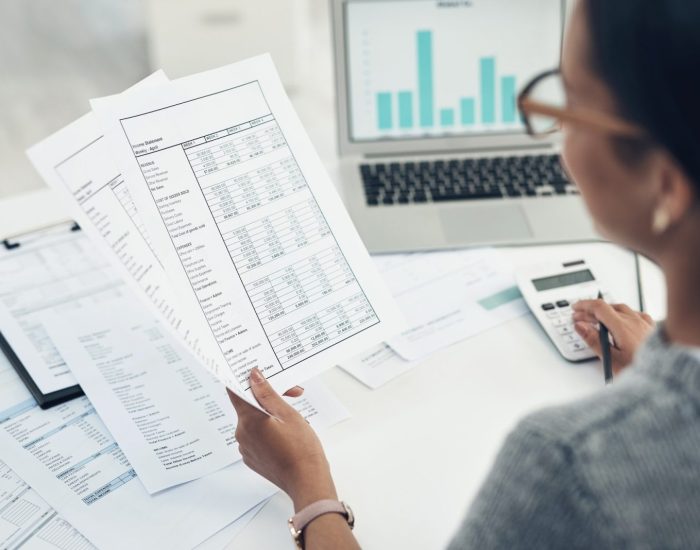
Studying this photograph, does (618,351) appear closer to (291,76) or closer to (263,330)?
(263,330)

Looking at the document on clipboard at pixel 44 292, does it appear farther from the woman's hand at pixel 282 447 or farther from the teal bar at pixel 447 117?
the teal bar at pixel 447 117

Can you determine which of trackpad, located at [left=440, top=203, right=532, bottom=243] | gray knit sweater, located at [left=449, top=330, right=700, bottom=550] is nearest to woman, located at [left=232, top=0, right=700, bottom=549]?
gray knit sweater, located at [left=449, top=330, right=700, bottom=550]

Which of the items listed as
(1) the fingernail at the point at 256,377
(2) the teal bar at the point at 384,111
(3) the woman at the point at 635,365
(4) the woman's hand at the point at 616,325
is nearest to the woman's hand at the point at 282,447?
(1) the fingernail at the point at 256,377

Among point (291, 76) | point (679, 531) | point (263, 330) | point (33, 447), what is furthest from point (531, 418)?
point (291, 76)

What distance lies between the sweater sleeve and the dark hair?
182mm

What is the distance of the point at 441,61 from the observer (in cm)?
134

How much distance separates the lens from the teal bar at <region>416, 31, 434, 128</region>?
1334mm

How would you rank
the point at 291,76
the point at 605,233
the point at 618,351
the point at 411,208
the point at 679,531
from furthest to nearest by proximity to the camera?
the point at 291,76
the point at 411,208
the point at 618,351
the point at 605,233
the point at 679,531

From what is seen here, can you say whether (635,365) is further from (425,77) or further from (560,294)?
(425,77)

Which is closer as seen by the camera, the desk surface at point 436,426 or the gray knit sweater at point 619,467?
the gray knit sweater at point 619,467

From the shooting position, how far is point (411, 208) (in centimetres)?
129

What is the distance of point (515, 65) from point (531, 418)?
3.07 feet

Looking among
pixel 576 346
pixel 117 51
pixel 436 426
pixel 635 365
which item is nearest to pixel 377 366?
pixel 436 426

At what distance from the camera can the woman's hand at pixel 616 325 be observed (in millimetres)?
971
